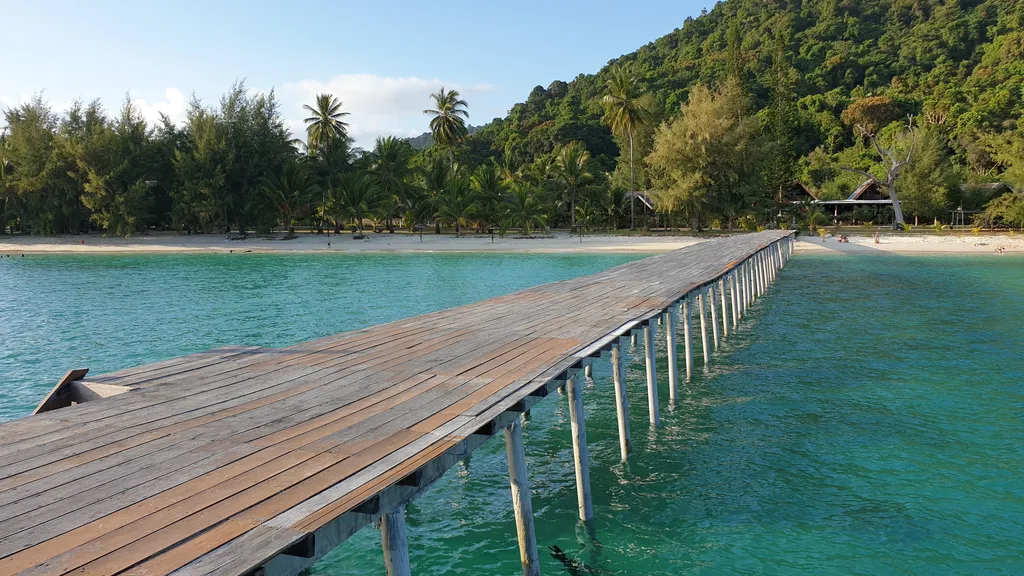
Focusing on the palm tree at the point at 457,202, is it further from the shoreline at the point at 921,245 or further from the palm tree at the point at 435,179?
the shoreline at the point at 921,245

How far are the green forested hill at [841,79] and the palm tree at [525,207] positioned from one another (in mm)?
9450

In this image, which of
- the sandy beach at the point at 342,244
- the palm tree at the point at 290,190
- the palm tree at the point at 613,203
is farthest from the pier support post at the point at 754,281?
the palm tree at the point at 290,190

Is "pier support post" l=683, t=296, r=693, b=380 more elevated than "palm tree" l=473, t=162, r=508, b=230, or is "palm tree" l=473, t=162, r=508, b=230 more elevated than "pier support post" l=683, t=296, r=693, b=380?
"palm tree" l=473, t=162, r=508, b=230

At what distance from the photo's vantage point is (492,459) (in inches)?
334

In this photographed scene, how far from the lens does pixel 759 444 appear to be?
8.70m

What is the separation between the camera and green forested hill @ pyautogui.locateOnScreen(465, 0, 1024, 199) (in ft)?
173

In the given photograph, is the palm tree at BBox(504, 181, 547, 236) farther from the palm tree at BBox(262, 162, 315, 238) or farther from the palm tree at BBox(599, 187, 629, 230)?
the palm tree at BBox(262, 162, 315, 238)

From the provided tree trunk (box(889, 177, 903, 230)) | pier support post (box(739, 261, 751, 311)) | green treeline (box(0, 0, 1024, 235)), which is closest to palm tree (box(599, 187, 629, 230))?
green treeline (box(0, 0, 1024, 235))

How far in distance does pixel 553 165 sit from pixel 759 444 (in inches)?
1705

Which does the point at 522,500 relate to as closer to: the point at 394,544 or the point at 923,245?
the point at 394,544

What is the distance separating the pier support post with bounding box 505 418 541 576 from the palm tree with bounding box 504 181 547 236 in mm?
40344

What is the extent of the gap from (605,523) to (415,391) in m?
2.60

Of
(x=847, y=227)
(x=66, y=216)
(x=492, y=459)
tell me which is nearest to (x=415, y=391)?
(x=492, y=459)

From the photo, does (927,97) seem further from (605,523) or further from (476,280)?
(605,523)
